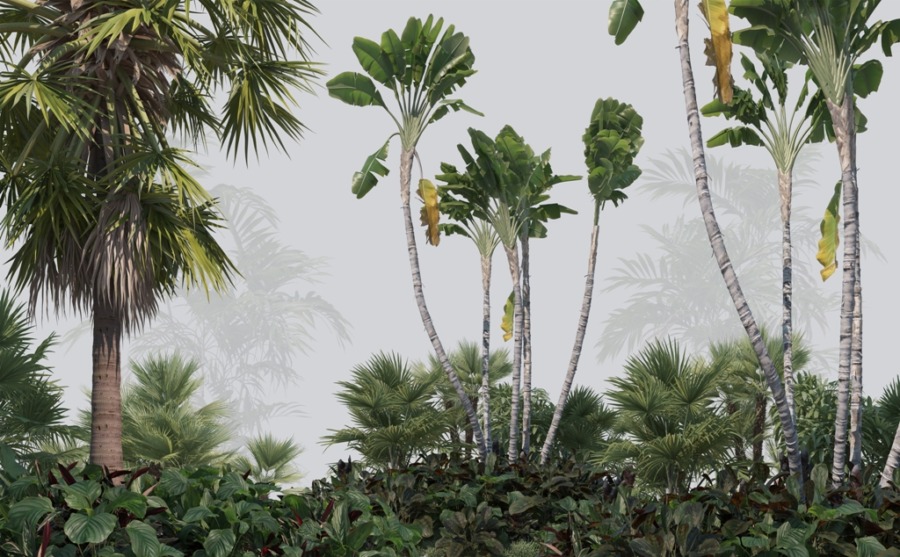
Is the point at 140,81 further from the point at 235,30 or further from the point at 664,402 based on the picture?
the point at 664,402

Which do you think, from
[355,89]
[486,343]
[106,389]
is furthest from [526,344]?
[106,389]

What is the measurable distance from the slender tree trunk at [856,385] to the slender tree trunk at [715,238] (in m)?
0.77

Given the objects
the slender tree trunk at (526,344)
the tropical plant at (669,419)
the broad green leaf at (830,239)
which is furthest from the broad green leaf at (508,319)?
the broad green leaf at (830,239)

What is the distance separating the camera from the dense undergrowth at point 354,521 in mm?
3432

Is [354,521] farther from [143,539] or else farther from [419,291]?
[419,291]

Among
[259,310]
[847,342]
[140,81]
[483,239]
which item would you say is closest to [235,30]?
[140,81]

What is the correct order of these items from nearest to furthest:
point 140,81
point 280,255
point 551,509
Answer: point 551,509 → point 140,81 → point 280,255

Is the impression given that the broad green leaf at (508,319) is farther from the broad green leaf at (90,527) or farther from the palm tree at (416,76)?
the broad green leaf at (90,527)

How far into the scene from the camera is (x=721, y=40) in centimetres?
623

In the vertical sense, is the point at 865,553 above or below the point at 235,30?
below

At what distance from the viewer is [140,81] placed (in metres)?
9.44

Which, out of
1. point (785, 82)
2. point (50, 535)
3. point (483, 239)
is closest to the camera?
point (50, 535)

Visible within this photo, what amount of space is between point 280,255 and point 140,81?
2860 centimetres

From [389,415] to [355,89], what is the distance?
385 cm
